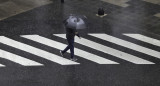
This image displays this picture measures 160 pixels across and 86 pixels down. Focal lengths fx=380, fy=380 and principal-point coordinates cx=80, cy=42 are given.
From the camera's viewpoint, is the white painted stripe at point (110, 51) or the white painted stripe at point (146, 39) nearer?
the white painted stripe at point (110, 51)

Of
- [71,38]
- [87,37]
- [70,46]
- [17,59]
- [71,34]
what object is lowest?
[17,59]

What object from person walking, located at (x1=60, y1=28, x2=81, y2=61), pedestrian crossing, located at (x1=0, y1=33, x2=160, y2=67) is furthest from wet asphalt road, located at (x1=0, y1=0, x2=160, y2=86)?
person walking, located at (x1=60, y1=28, x2=81, y2=61)

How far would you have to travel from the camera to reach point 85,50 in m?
14.5

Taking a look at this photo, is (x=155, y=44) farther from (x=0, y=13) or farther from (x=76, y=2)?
(x=0, y=13)

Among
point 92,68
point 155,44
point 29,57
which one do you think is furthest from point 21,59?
point 155,44

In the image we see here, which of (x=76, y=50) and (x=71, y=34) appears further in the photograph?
(x=76, y=50)

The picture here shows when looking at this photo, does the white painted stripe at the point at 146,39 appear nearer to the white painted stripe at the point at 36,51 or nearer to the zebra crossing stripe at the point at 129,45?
the zebra crossing stripe at the point at 129,45

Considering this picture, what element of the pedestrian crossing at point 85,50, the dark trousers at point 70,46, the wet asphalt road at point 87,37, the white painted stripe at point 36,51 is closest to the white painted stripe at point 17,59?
the pedestrian crossing at point 85,50

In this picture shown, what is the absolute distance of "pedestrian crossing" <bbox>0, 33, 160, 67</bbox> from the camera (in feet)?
44.9

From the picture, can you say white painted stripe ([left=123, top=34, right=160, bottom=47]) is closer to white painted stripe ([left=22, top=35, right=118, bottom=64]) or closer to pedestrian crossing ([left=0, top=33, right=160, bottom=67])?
pedestrian crossing ([left=0, top=33, right=160, bottom=67])

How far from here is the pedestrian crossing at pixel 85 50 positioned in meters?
13.7

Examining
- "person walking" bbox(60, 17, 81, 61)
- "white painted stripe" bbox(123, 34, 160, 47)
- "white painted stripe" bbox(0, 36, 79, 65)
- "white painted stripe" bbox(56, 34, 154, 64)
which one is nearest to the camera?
"person walking" bbox(60, 17, 81, 61)

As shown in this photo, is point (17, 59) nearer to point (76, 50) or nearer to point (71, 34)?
point (71, 34)

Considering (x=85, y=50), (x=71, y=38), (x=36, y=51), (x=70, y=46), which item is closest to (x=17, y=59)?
(x=36, y=51)
